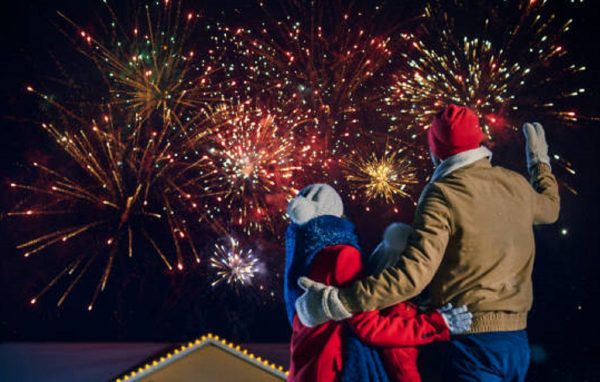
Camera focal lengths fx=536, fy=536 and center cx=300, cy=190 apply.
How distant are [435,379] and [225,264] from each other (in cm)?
350

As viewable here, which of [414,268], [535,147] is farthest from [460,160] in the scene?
[535,147]

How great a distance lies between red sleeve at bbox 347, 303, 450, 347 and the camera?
253cm

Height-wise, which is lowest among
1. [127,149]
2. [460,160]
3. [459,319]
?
[459,319]

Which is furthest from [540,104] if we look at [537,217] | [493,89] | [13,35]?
[13,35]

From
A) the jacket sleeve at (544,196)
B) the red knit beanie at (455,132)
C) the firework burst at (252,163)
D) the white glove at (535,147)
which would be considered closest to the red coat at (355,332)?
the red knit beanie at (455,132)

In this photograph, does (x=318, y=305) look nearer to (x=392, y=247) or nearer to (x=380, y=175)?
(x=392, y=247)

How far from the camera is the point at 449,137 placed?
267 cm

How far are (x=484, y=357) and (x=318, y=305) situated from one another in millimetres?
810

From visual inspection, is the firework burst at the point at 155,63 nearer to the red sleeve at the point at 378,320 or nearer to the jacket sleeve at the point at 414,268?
the red sleeve at the point at 378,320

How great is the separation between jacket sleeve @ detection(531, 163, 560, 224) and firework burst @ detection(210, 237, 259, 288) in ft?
16.3

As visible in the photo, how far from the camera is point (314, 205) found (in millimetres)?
2896

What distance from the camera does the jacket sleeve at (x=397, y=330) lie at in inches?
99.6

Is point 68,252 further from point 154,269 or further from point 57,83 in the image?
point 57,83

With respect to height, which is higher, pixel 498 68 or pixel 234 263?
pixel 498 68
